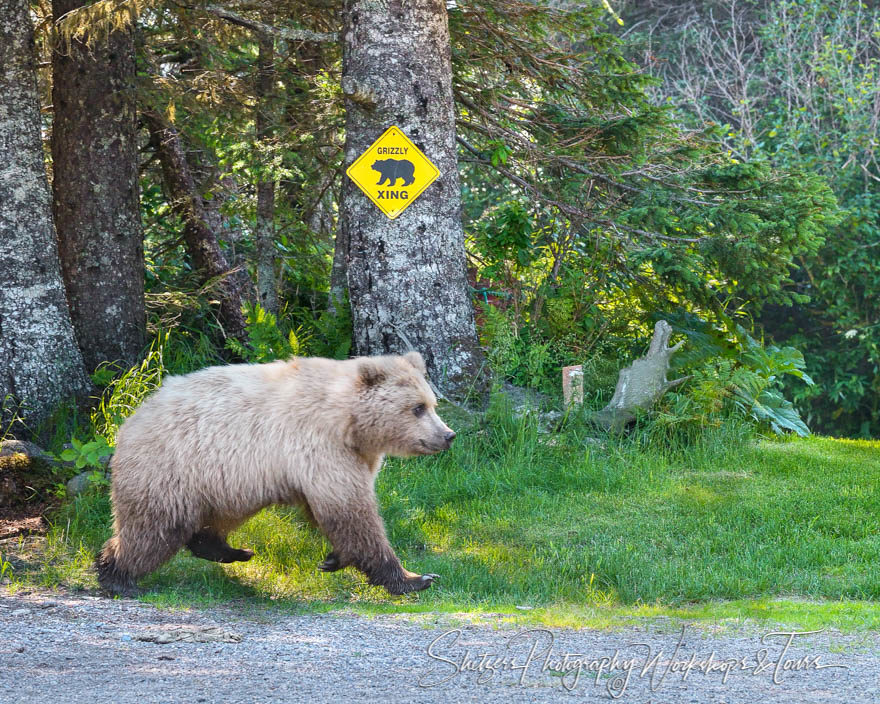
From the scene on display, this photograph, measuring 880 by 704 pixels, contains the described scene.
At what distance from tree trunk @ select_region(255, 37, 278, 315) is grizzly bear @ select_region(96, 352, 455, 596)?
4441 millimetres

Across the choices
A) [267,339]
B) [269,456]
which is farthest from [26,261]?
[269,456]

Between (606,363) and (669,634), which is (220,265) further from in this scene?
(669,634)

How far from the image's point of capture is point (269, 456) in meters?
5.89

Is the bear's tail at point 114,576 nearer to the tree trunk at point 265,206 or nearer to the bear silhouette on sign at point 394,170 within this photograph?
the bear silhouette on sign at point 394,170

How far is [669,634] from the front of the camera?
507 centimetres

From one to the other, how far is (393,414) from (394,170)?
11.1 ft

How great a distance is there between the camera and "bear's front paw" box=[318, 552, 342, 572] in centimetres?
600

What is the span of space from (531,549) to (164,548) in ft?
8.04

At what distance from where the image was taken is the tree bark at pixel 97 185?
937 cm

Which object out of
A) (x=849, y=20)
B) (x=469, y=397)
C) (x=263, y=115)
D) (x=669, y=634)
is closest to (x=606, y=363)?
(x=469, y=397)

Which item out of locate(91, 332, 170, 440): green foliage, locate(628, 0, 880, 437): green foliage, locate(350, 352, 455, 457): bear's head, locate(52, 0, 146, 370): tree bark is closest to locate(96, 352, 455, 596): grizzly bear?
locate(350, 352, 455, 457): bear's head

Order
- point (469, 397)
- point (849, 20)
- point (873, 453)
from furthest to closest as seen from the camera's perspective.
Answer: point (849, 20) → point (873, 453) → point (469, 397)

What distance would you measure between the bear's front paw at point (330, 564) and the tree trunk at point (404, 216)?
286cm

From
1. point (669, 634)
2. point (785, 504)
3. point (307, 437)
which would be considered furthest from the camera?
point (785, 504)
